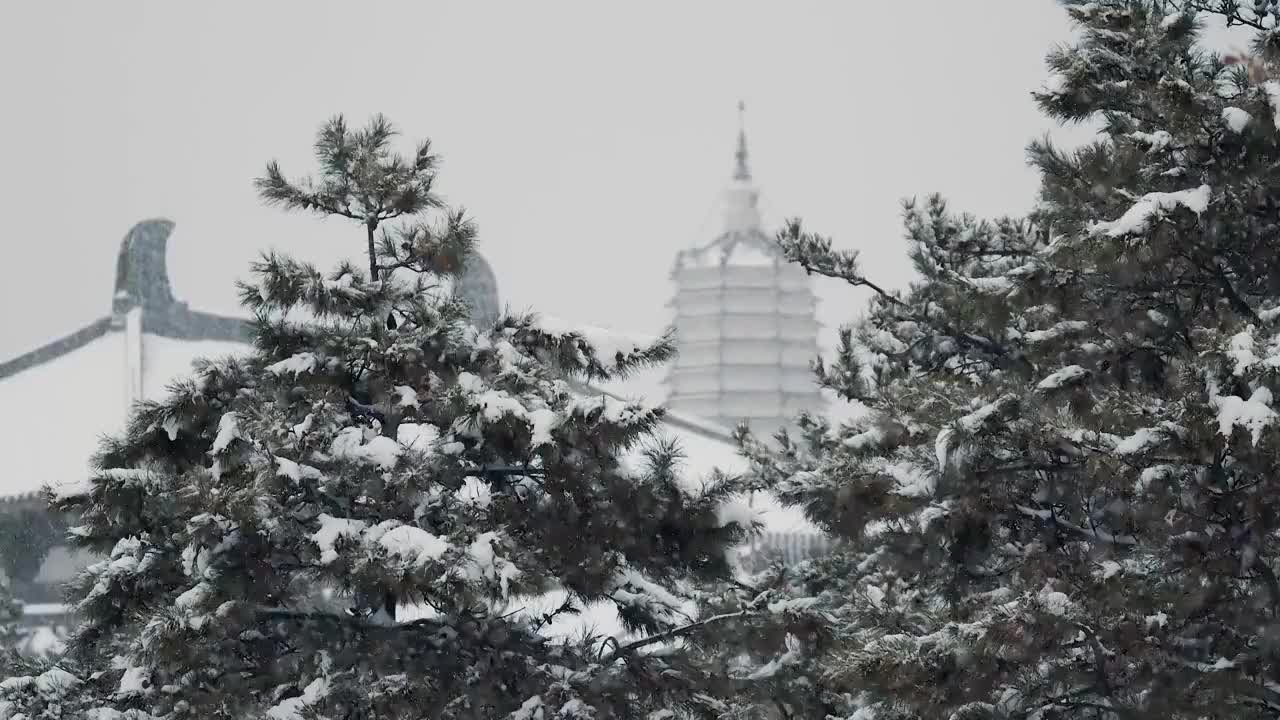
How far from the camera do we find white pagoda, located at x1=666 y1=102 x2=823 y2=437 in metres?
61.6

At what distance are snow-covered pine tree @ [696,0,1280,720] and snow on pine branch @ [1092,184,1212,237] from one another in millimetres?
13

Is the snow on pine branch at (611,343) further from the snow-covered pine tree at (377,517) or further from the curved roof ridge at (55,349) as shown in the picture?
the curved roof ridge at (55,349)

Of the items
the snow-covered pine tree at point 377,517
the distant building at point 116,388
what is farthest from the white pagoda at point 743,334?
the snow-covered pine tree at point 377,517

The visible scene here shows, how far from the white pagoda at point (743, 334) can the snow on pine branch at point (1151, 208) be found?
51373mm

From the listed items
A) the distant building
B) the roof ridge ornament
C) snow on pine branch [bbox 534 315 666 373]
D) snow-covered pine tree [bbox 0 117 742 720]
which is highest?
the roof ridge ornament

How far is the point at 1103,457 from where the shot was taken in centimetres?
836

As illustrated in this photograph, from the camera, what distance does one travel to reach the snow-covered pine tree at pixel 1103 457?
824 centimetres

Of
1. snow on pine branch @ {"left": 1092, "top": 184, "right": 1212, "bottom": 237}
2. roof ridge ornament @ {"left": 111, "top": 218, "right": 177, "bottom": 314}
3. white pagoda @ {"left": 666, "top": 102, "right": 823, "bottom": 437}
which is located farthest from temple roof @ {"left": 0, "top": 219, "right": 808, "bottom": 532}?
white pagoda @ {"left": 666, "top": 102, "right": 823, "bottom": 437}

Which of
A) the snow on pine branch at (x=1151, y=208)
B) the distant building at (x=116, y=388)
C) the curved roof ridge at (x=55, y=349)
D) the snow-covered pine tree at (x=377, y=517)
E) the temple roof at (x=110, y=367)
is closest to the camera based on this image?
the snow-covered pine tree at (x=377, y=517)

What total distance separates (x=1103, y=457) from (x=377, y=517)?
292cm

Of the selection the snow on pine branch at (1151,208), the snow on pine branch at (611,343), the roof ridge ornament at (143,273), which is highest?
the roof ridge ornament at (143,273)

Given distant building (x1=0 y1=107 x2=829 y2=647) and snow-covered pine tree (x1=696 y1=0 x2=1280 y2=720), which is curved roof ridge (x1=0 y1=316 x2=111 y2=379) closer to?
distant building (x1=0 y1=107 x2=829 y2=647)

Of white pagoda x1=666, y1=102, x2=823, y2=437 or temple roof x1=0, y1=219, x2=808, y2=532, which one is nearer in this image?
temple roof x1=0, y1=219, x2=808, y2=532

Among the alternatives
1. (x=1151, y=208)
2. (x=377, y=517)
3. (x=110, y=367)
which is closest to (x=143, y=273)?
(x=110, y=367)
